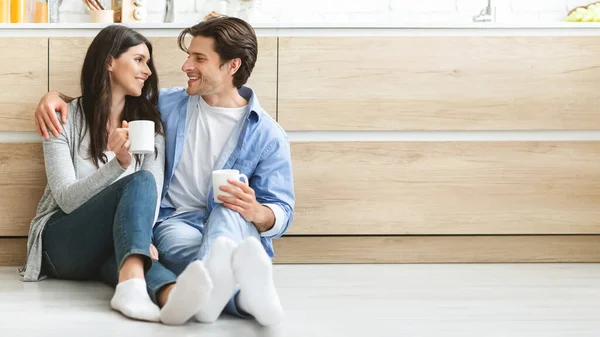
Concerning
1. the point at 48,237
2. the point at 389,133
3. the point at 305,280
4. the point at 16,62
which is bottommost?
the point at 305,280

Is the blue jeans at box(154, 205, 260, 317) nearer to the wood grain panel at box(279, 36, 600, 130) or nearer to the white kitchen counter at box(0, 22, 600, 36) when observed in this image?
the wood grain panel at box(279, 36, 600, 130)

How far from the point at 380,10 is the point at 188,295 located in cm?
206

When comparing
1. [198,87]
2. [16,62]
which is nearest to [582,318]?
[198,87]

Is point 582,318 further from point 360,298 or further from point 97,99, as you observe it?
point 97,99

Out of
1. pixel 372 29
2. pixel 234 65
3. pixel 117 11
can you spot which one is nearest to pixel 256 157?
pixel 234 65

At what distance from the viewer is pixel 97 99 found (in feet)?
8.49

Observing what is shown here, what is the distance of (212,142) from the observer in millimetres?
2607

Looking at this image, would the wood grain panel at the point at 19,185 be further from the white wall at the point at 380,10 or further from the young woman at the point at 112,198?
the white wall at the point at 380,10

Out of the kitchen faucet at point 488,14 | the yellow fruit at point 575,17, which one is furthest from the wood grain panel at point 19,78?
the yellow fruit at point 575,17

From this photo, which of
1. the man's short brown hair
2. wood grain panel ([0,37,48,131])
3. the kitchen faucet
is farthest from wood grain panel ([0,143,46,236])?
the kitchen faucet

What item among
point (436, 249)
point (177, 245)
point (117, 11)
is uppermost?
point (117, 11)

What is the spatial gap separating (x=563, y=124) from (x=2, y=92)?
2.10m

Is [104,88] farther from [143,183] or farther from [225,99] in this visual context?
[143,183]

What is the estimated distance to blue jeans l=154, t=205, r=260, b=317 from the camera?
7.43 ft
